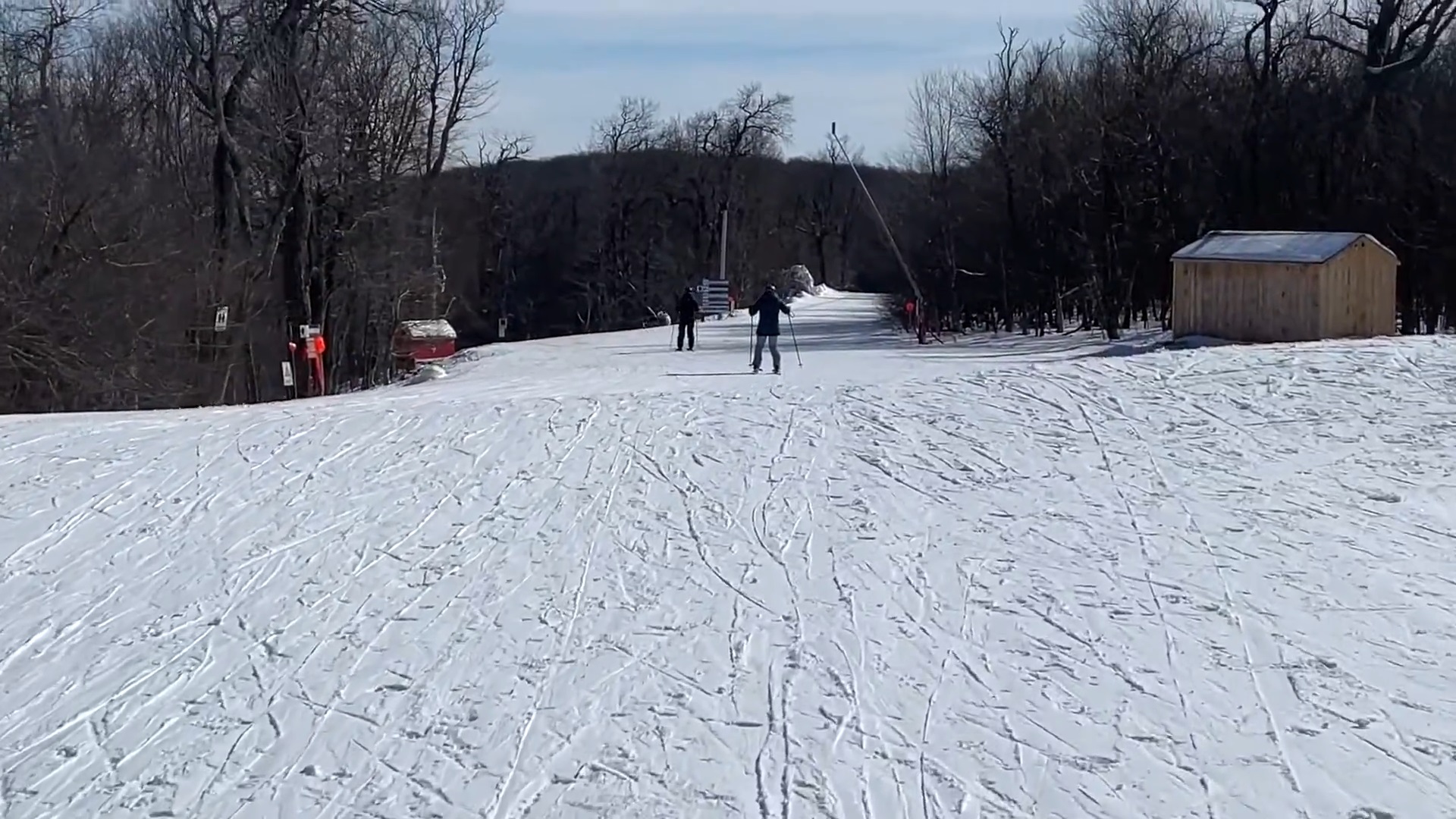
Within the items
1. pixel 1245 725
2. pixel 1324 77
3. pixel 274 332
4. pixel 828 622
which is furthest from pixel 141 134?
pixel 1245 725

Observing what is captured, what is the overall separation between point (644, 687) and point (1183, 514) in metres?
7.14

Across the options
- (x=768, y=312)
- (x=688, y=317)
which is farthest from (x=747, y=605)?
(x=688, y=317)

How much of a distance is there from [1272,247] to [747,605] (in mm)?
18960

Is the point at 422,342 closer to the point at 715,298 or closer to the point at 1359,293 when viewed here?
the point at 715,298

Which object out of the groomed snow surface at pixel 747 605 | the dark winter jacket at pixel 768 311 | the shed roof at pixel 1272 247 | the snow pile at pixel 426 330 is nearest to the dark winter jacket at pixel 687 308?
the dark winter jacket at pixel 768 311

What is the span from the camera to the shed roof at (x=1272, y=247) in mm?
27750

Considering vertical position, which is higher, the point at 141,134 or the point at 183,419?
the point at 141,134

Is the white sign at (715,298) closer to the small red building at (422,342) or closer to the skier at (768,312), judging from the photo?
the small red building at (422,342)

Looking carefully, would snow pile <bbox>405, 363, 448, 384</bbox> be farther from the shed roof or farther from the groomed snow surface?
the shed roof

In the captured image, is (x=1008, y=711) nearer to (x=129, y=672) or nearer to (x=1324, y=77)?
(x=129, y=672)

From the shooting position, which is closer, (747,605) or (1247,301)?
(747,605)

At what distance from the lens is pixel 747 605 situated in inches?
516

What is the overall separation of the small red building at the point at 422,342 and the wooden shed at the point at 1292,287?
29.4m

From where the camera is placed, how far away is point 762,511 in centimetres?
1625
